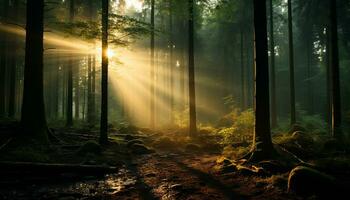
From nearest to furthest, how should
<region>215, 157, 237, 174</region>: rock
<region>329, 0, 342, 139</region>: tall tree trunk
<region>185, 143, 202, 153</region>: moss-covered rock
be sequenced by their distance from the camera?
<region>215, 157, 237, 174</region>: rock < <region>329, 0, 342, 139</region>: tall tree trunk < <region>185, 143, 202, 153</region>: moss-covered rock

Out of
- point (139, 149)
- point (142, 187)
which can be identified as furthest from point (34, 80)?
point (142, 187)

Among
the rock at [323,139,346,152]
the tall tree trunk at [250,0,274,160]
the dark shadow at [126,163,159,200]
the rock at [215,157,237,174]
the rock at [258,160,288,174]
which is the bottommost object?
the dark shadow at [126,163,159,200]

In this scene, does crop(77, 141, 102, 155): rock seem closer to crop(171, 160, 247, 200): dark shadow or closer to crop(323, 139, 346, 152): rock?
crop(171, 160, 247, 200): dark shadow

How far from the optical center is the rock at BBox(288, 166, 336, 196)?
6.03m

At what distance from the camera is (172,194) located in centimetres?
716

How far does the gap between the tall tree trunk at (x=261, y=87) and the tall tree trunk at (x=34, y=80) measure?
8.59 metres

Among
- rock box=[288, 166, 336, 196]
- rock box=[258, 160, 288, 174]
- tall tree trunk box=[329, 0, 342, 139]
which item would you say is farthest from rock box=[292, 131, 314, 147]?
rock box=[288, 166, 336, 196]

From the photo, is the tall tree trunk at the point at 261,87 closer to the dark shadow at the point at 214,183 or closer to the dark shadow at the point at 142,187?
the dark shadow at the point at 214,183

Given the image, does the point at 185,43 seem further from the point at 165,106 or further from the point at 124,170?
the point at 124,170

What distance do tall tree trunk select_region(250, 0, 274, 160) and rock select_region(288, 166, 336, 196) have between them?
3.00 m

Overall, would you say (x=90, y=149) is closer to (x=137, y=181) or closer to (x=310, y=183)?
(x=137, y=181)

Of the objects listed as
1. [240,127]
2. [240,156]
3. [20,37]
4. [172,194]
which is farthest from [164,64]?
[172,194]

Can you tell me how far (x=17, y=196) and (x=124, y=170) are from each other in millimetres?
3889

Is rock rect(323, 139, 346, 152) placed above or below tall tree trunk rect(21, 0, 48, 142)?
below
